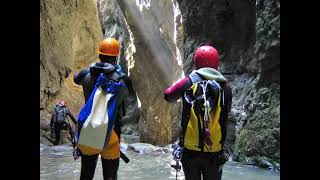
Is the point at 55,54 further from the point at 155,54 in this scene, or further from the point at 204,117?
the point at 204,117

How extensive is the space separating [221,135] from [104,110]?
3.39 feet

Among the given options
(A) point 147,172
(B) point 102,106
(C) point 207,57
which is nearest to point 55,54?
(A) point 147,172

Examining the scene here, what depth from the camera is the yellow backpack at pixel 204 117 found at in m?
3.30

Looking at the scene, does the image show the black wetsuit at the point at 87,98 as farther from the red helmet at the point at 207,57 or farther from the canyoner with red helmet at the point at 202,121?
the red helmet at the point at 207,57

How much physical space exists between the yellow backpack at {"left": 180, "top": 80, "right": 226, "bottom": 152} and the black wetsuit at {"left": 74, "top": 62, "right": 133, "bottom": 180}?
71 centimetres

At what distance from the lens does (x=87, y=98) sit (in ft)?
12.9

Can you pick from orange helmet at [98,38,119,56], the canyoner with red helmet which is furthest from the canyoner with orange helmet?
the canyoner with red helmet

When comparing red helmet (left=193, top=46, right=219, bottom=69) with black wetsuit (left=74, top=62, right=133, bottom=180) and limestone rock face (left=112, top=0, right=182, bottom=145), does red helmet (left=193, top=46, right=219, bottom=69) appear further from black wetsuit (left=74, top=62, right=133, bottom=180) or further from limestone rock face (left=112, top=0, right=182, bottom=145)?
limestone rock face (left=112, top=0, right=182, bottom=145)

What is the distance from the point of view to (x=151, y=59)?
65.9ft

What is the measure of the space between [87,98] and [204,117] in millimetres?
1214

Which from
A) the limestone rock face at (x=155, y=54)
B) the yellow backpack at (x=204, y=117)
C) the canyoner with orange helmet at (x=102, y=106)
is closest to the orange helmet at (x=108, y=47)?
the canyoner with orange helmet at (x=102, y=106)

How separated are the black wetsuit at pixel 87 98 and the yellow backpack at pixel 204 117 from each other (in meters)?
0.71

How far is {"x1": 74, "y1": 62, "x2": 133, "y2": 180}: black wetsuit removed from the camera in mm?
3736
